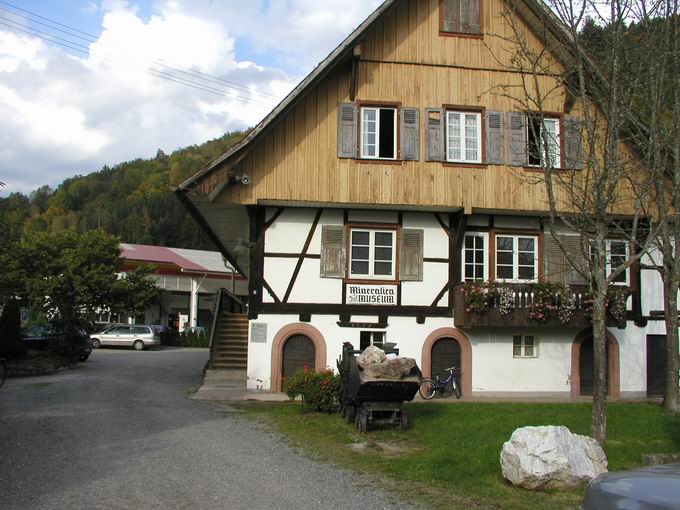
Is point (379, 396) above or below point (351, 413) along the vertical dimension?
above

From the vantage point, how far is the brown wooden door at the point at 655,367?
20469mm

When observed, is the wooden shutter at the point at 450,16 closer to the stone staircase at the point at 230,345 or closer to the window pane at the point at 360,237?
the window pane at the point at 360,237

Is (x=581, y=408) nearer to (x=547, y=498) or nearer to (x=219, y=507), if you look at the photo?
(x=547, y=498)

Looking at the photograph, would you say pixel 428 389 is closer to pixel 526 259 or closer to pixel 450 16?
pixel 526 259

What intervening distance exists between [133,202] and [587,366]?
96409 mm

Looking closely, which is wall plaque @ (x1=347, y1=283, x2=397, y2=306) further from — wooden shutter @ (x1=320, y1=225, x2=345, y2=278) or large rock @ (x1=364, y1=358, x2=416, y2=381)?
large rock @ (x1=364, y1=358, x2=416, y2=381)

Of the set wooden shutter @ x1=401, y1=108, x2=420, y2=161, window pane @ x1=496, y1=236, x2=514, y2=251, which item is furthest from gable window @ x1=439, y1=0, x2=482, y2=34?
window pane @ x1=496, y1=236, x2=514, y2=251

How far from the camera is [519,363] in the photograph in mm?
19812

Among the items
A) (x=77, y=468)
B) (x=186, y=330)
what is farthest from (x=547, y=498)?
(x=186, y=330)

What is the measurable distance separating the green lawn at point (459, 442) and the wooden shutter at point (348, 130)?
6.65 meters

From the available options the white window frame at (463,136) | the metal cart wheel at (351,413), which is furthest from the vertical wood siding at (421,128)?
the metal cart wheel at (351,413)

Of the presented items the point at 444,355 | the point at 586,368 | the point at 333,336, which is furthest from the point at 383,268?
the point at 586,368

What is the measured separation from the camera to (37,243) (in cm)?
3753

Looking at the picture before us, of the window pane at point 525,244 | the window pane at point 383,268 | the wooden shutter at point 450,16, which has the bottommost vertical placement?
the window pane at point 383,268
